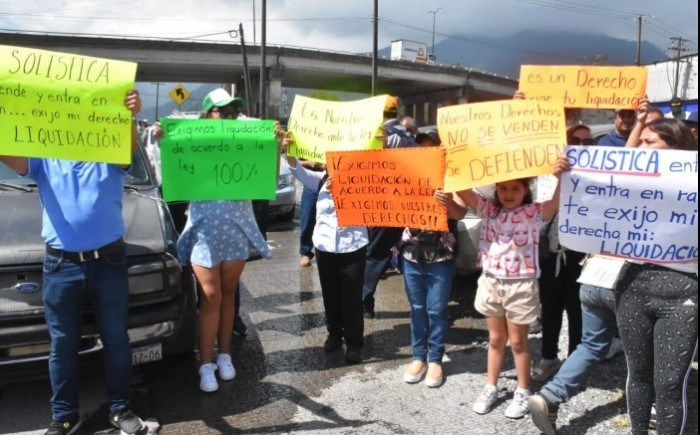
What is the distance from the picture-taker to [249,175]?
3574 millimetres

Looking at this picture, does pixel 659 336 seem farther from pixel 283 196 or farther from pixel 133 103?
pixel 283 196

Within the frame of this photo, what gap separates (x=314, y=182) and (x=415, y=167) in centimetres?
100

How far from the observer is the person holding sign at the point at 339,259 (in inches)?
159

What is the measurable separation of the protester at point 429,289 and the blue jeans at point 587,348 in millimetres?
855

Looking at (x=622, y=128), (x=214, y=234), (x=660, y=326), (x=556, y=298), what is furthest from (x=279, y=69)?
(x=660, y=326)

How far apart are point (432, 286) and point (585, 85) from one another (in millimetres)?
1583

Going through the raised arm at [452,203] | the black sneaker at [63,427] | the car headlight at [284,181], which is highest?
the raised arm at [452,203]

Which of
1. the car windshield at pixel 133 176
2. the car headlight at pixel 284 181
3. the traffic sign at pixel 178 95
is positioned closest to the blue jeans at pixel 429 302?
the car windshield at pixel 133 176

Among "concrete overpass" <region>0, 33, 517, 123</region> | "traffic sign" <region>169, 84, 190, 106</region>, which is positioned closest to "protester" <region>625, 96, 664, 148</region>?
"traffic sign" <region>169, 84, 190, 106</region>

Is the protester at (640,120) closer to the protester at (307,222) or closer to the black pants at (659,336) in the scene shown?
the black pants at (659,336)

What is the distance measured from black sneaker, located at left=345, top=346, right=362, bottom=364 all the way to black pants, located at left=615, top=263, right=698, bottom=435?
192 cm

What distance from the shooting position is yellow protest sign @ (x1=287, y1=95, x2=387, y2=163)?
3.61m

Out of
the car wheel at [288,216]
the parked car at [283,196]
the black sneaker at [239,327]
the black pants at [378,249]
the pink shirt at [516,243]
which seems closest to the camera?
the pink shirt at [516,243]

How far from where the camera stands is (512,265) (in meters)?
3.23
